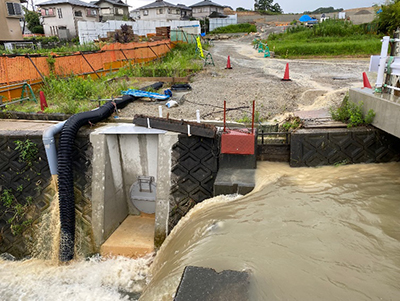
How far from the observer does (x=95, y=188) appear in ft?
23.6

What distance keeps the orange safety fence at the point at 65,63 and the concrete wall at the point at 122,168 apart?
578 centimetres

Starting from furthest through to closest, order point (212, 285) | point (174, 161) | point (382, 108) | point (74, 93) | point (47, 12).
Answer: point (47, 12)
point (74, 93)
point (174, 161)
point (382, 108)
point (212, 285)

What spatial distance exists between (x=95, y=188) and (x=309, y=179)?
187 inches

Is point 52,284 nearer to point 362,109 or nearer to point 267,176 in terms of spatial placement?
point 267,176

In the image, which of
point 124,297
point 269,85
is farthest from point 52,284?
→ point 269,85

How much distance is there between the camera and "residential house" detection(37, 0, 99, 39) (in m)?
38.3

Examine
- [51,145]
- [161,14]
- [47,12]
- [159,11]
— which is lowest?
[51,145]

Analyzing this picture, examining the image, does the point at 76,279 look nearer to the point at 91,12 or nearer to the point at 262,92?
the point at 262,92

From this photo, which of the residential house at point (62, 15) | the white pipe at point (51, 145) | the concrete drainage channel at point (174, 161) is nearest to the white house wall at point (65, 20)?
the residential house at point (62, 15)

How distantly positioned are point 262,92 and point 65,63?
27.8 feet

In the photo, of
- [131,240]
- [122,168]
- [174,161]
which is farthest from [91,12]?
[131,240]

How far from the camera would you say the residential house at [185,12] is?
54619 millimetres

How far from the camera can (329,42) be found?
2480cm

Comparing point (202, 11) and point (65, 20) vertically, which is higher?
point (202, 11)
